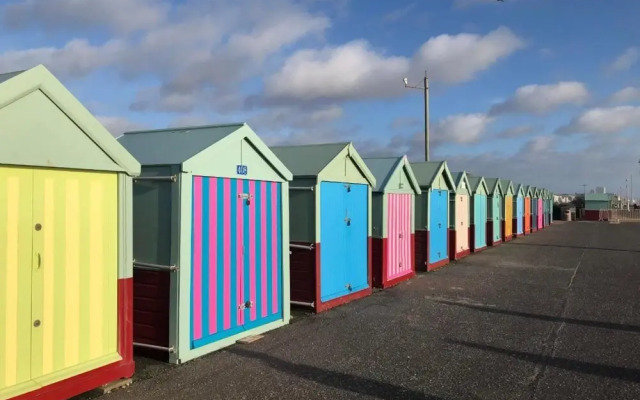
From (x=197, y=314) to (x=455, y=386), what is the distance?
3.06 meters

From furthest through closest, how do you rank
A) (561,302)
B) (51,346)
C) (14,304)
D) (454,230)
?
(454,230)
(561,302)
(51,346)
(14,304)

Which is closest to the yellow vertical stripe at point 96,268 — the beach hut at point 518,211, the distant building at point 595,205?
the beach hut at point 518,211

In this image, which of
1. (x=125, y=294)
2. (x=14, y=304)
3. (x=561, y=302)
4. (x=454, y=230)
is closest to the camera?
(x=14, y=304)

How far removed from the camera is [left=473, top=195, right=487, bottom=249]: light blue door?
68.0ft

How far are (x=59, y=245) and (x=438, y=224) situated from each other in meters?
12.5

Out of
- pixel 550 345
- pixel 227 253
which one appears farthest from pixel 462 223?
pixel 227 253

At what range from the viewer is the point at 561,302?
10625 mm

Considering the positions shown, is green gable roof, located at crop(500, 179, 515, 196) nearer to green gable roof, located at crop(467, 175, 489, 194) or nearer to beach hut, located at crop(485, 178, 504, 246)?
beach hut, located at crop(485, 178, 504, 246)

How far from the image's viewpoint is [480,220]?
21.9 metres

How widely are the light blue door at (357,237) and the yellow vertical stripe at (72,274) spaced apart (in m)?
5.83

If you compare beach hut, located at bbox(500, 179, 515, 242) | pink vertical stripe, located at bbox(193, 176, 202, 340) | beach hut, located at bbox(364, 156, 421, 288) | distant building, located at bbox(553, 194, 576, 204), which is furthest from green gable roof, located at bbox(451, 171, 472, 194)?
distant building, located at bbox(553, 194, 576, 204)

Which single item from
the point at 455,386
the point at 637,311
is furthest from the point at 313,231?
the point at 637,311

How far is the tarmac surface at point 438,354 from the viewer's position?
5.57 meters

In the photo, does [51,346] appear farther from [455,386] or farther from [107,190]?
[455,386]
